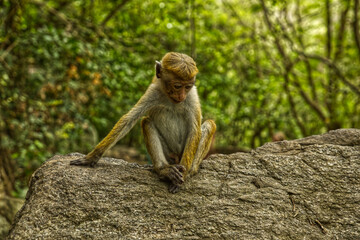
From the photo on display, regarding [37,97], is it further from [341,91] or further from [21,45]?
[341,91]

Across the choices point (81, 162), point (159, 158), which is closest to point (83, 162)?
point (81, 162)

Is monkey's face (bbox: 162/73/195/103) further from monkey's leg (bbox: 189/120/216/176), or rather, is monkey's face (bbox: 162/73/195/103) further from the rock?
the rock

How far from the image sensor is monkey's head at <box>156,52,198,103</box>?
5.48 metres

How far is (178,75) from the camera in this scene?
549 centimetres

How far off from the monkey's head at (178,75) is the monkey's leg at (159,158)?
0.68 meters

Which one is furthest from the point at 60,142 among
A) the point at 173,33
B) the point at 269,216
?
the point at 269,216

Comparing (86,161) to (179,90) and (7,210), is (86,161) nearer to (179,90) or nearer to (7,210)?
(179,90)

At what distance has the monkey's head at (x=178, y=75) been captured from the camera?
548 centimetres

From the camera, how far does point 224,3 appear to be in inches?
536

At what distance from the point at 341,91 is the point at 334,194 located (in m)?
7.81

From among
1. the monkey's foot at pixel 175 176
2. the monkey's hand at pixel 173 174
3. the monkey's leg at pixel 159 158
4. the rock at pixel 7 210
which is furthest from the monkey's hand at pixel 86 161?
the rock at pixel 7 210

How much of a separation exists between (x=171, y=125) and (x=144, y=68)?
4.80m

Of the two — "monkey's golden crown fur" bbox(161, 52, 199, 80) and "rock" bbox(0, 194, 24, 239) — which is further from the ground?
"monkey's golden crown fur" bbox(161, 52, 199, 80)

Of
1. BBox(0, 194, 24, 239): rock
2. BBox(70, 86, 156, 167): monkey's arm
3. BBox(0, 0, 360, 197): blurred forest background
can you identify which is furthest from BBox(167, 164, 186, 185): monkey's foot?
BBox(0, 194, 24, 239): rock
